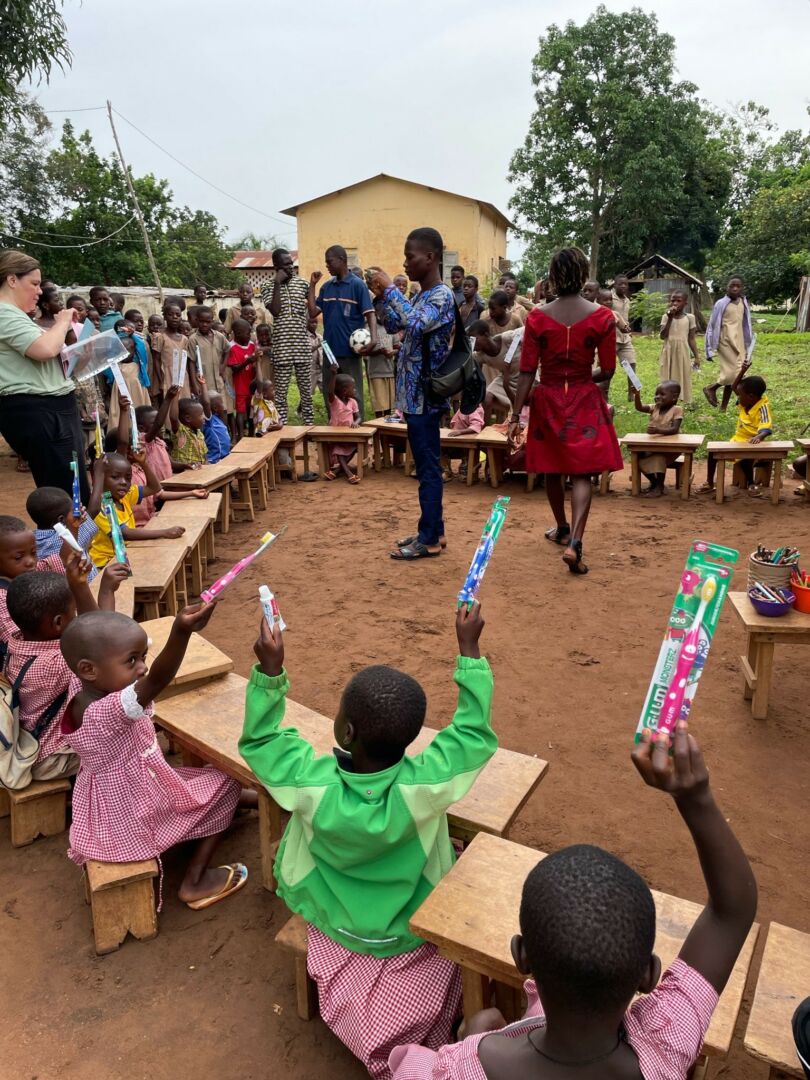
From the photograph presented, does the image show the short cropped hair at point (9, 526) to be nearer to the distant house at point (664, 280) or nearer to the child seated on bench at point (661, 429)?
the child seated on bench at point (661, 429)

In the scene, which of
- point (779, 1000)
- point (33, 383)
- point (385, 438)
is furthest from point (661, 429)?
point (779, 1000)

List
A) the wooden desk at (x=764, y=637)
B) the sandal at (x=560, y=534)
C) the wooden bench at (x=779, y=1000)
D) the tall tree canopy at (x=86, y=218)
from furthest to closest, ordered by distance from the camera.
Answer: the tall tree canopy at (x=86, y=218) → the sandal at (x=560, y=534) → the wooden desk at (x=764, y=637) → the wooden bench at (x=779, y=1000)

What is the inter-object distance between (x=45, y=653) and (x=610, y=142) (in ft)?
114

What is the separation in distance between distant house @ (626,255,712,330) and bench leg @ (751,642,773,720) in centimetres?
2998

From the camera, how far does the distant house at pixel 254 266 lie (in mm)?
38528

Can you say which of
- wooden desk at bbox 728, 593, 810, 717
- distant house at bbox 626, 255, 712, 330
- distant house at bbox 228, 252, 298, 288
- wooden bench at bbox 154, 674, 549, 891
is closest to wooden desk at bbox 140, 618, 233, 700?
wooden bench at bbox 154, 674, 549, 891

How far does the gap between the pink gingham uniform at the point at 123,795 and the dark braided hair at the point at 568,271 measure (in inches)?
143

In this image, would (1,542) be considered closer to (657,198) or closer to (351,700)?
(351,700)

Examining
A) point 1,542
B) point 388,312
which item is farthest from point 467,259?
point 1,542

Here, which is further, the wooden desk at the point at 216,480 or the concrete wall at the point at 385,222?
the concrete wall at the point at 385,222

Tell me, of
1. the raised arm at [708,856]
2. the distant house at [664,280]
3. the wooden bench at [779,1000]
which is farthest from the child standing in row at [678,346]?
the distant house at [664,280]

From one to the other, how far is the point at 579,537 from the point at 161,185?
28.2 m

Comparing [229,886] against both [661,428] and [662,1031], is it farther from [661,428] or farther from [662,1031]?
[661,428]

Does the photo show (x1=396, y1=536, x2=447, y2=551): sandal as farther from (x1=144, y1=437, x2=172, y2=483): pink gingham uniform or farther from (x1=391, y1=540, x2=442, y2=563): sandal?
(x1=144, y1=437, x2=172, y2=483): pink gingham uniform
